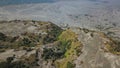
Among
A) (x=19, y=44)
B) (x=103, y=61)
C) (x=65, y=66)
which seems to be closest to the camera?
(x=103, y=61)

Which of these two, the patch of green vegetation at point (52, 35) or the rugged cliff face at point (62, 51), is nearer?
the rugged cliff face at point (62, 51)

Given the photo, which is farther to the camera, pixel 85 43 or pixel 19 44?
pixel 19 44

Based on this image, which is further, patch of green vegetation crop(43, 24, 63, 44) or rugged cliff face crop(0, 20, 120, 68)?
patch of green vegetation crop(43, 24, 63, 44)

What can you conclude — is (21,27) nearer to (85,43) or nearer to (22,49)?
(22,49)

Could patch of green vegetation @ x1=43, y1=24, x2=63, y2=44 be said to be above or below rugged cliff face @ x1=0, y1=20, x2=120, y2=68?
below

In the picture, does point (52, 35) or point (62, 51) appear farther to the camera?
point (52, 35)

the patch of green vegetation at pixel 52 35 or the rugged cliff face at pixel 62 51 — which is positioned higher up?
the rugged cliff face at pixel 62 51

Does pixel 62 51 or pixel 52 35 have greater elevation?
pixel 62 51

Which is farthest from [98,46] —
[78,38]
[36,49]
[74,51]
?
[36,49]
